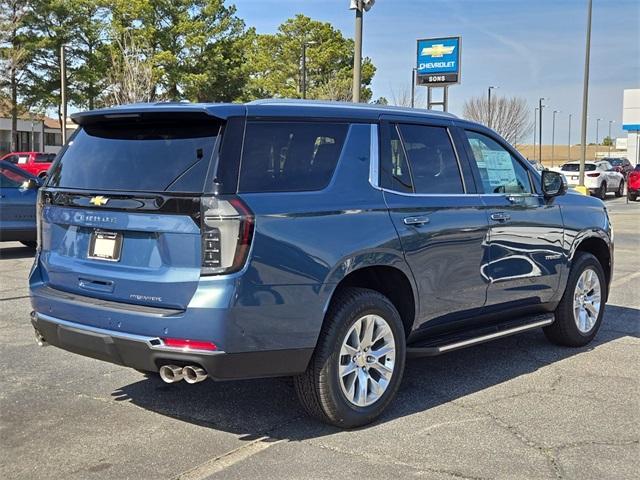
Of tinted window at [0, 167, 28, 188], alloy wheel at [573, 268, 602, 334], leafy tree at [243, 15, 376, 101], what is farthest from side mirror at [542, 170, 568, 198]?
leafy tree at [243, 15, 376, 101]

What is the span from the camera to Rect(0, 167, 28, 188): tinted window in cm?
1145

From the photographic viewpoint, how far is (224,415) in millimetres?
4531

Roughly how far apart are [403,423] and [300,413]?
2.15ft

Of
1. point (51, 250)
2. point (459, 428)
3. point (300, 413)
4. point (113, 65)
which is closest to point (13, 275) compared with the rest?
point (51, 250)

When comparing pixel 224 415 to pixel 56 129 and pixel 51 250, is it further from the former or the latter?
pixel 56 129

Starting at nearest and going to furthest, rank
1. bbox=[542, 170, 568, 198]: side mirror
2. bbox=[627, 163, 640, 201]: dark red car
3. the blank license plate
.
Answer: the blank license plate → bbox=[542, 170, 568, 198]: side mirror → bbox=[627, 163, 640, 201]: dark red car

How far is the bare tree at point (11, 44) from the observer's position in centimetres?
4313

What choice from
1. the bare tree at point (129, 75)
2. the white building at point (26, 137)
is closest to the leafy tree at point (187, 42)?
the bare tree at point (129, 75)

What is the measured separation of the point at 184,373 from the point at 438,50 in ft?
73.1

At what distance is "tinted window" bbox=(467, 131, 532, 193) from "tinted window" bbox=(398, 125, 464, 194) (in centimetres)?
30

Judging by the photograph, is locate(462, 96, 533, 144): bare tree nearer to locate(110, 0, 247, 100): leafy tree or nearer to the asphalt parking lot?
locate(110, 0, 247, 100): leafy tree

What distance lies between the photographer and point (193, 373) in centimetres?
379

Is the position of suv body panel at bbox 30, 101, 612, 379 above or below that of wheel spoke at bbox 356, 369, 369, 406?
above

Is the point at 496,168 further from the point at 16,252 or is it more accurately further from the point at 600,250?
the point at 16,252
